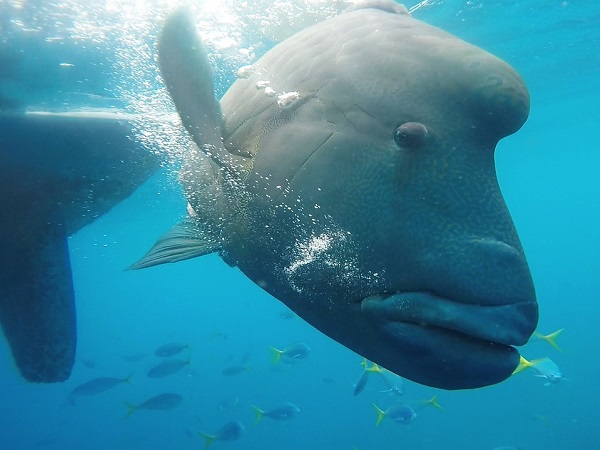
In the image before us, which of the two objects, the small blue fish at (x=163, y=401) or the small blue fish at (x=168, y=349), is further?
the small blue fish at (x=168, y=349)

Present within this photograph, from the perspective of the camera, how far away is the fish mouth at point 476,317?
5.32 ft

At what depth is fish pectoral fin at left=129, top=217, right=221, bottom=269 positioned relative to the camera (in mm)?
3218

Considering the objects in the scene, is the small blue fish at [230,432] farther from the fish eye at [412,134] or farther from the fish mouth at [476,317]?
the fish eye at [412,134]

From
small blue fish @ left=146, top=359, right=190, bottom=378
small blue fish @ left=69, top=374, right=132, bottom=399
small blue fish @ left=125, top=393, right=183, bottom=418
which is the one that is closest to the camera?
small blue fish @ left=125, top=393, right=183, bottom=418

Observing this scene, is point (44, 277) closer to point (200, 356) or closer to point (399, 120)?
point (399, 120)

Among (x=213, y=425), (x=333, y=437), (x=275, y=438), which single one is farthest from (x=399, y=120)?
(x=213, y=425)

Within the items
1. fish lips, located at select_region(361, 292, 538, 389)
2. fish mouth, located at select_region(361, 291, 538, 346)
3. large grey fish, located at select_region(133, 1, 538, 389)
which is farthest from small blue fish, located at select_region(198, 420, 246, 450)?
fish mouth, located at select_region(361, 291, 538, 346)

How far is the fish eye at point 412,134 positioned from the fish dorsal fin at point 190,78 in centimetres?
91

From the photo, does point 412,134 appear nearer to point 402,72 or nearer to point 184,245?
point 402,72

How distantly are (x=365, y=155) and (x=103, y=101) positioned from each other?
625 cm

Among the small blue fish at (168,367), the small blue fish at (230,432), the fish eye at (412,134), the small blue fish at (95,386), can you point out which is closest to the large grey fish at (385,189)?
the fish eye at (412,134)

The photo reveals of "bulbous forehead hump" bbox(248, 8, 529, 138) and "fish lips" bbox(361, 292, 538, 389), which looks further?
"bulbous forehead hump" bbox(248, 8, 529, 138)

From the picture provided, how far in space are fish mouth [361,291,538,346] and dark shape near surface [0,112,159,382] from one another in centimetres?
444

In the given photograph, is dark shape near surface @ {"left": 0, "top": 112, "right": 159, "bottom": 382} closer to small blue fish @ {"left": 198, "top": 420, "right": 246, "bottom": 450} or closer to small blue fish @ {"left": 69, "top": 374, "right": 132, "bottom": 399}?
small blue fish @ {"left": 198, "top": 420, "right": 246, "bottom": 450}
